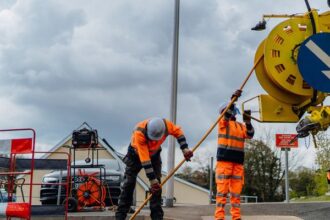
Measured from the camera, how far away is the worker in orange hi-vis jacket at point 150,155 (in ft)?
24.3

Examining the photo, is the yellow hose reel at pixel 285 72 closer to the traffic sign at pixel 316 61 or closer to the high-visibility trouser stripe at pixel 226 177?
the traffic sign at pixel 316 61

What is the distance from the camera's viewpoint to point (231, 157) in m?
8.16

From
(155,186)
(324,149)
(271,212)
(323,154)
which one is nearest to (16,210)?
(155,186)

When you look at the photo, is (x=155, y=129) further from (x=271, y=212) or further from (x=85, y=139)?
(x=85, y=139)

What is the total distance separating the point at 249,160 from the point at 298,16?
39.3 m

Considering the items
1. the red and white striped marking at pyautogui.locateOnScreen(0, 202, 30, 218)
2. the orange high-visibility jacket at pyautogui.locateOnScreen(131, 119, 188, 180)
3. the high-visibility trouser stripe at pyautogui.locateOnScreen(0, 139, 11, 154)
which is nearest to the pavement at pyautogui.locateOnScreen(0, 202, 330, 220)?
the high-visibility trouser stripe at pyautogui.locateOnScreen(0, 139, 11, 154)

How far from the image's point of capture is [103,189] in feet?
38.7

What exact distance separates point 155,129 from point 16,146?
6.88ft

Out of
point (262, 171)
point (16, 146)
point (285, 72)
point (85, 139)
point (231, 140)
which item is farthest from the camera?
point (262, 171)

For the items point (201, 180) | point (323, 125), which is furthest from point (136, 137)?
point (201, 180)

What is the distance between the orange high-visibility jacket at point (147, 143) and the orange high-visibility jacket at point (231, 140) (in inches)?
31.3

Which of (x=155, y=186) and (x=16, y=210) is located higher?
(x=155, y=186)

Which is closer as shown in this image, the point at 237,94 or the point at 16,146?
the point at 237,94

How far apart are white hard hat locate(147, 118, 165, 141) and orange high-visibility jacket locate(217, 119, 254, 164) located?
124cm
